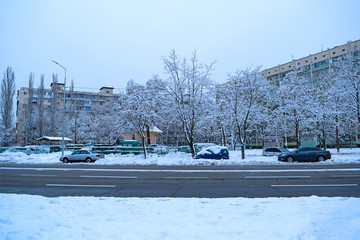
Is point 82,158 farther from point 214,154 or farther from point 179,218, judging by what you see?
point 179,218

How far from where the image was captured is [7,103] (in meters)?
51.0

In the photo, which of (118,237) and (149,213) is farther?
(149,213)

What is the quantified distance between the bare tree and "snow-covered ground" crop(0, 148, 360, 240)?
53.3 metres

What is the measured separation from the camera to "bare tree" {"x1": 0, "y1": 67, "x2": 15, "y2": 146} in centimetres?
5019

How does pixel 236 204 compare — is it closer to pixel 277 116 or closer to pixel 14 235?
pixel 14 235

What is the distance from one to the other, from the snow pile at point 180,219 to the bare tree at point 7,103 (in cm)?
5357

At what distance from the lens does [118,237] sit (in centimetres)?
417

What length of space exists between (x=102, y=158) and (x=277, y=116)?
22.2 m

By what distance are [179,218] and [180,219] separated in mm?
70

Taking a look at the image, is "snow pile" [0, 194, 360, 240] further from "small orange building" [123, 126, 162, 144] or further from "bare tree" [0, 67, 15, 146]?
"bare tree" [0, 67, 15, 146]

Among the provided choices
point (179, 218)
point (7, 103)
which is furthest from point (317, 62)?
point (7, 103)

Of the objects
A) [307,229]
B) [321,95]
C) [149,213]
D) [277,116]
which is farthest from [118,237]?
[321,95]

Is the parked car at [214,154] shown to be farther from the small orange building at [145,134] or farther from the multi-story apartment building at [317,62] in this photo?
the multi-story apartment building at [317,62]

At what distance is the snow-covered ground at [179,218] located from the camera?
4.25 m
